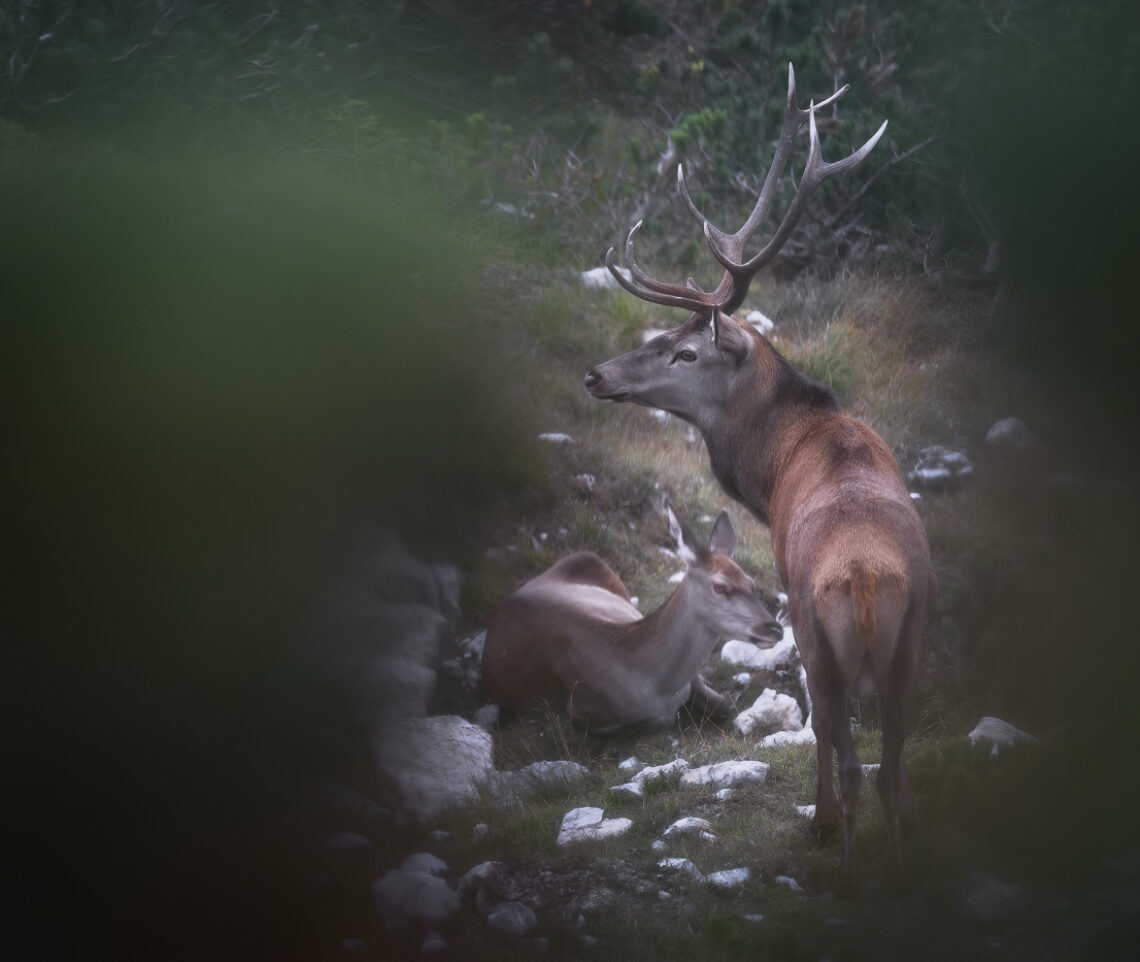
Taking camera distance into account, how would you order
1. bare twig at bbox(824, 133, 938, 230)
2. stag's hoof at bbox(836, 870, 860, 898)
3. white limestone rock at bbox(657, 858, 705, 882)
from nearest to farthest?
stag's hoof at bbox(836, 870, 860, 898), white limestone rock at bbox(657, 858, 705, 882), bare twig at bbox(824, 133, 938, 230)

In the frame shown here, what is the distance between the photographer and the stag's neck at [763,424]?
3295 millimetres

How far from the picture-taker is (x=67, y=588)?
1455 millimetres

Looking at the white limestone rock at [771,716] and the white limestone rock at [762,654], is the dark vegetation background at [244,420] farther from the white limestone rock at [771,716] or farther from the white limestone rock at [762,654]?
the white limestone rock at [762,654]

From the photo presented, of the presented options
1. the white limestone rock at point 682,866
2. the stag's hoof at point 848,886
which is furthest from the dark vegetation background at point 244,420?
the white limestone rock at point 682,866

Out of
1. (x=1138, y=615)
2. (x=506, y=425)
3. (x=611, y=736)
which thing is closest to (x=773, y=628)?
(x=611, y=736)

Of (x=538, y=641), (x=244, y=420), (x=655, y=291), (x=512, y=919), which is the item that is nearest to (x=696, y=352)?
(x=655, y=291)

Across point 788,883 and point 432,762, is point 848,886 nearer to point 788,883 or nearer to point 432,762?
point 788,883

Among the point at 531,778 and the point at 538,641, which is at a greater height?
the point at 531,778

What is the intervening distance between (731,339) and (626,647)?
1054 millimetres

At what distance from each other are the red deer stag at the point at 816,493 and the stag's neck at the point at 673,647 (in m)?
0.45

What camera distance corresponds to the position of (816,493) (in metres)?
2.80

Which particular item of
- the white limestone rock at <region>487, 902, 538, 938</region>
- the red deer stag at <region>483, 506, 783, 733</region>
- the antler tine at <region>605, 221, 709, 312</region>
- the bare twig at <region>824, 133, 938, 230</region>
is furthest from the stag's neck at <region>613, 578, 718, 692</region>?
the bare twig at <region>824, 133, 938, 230</region>

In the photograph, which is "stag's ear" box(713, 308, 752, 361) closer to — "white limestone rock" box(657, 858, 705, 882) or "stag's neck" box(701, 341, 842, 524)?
"stag's neck" box(701, 341, 842, 524)

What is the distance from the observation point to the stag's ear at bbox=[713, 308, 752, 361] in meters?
3.41
